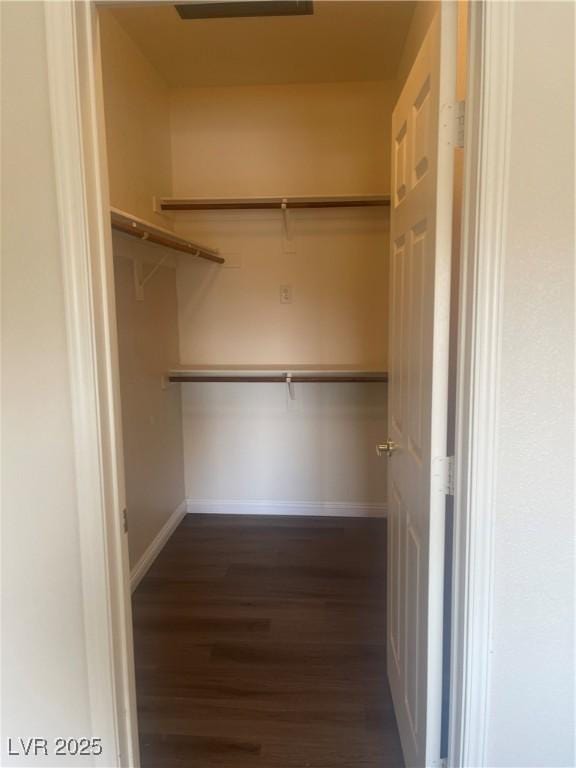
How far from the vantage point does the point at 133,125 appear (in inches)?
104

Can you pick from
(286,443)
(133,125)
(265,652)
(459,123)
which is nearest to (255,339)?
(286,443)

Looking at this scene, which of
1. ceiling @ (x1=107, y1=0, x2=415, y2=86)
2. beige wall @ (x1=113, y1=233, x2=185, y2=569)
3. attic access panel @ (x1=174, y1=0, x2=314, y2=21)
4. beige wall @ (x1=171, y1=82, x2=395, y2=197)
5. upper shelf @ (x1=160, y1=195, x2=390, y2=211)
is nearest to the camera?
attic access panel @ (x1=174, y1=0, x2=314, y2=21)

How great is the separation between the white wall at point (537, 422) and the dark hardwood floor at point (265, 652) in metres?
0.70

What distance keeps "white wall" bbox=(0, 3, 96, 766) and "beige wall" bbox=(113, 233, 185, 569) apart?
1293mm

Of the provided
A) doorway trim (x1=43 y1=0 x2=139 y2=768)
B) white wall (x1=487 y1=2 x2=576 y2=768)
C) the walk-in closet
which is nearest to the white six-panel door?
white wall (x1=487 y1=2 x2=576 y2=768)

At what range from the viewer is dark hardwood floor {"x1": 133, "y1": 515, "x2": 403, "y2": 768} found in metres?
1.72

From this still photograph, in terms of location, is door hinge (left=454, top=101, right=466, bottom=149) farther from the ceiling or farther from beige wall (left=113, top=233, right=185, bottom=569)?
beige wall (left=113, top=233, right=185, bottom=569)

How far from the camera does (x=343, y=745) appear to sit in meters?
1.71

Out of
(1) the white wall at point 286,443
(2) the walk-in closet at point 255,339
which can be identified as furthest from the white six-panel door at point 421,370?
(1) the white wall at point 286,443

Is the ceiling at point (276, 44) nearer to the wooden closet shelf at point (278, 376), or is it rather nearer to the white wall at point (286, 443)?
the wooden closet shelf at point (278, 376)

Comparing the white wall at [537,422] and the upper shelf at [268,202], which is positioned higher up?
the upper shelf at [268,202]

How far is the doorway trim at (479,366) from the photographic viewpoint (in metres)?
0.98

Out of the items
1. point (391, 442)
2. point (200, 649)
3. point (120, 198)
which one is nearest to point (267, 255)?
point (120, 198)

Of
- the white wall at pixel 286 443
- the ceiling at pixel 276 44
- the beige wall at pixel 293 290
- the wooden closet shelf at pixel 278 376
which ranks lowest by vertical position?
the white wall at pixel 286 443
